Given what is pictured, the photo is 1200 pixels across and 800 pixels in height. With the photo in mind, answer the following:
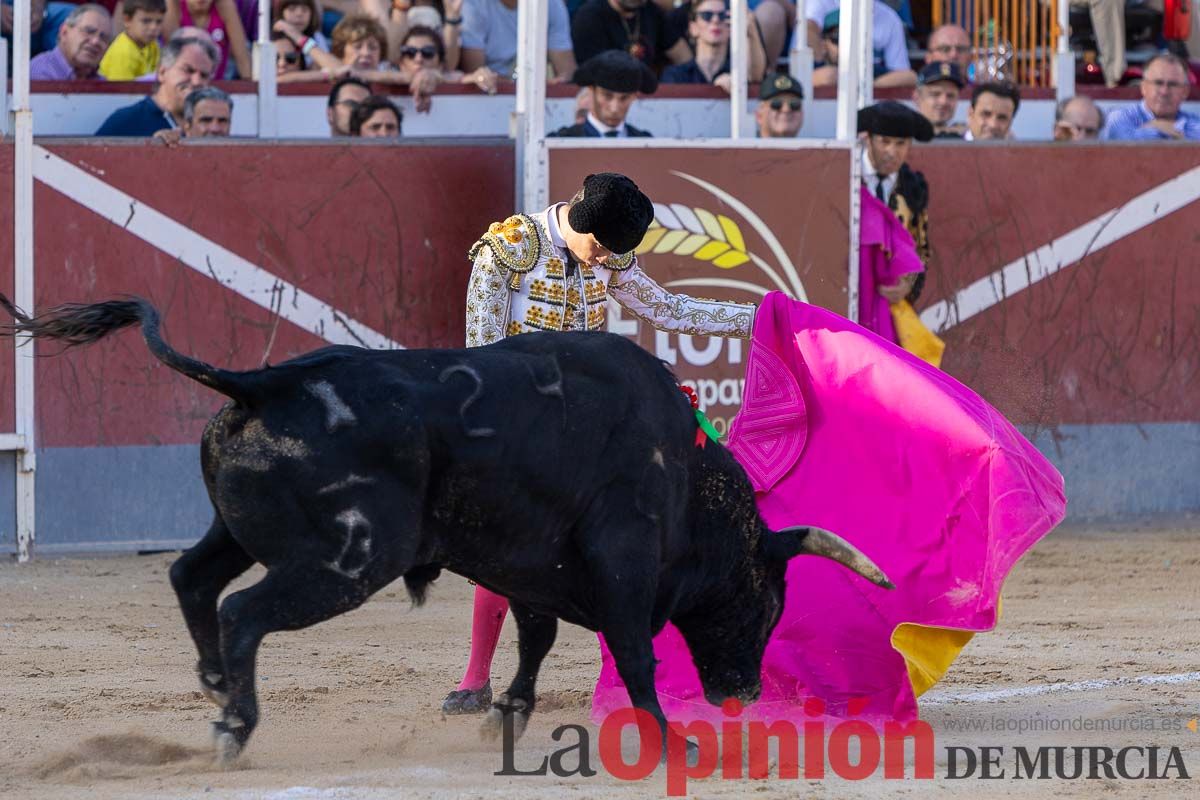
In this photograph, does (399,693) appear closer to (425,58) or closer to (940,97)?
(425,58)

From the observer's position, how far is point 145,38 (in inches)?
336

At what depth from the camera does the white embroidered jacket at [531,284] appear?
15.5ft

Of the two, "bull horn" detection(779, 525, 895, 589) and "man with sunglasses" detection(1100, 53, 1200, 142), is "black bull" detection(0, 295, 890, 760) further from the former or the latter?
"man with sunglasses" detection(1100, 53, 1200, 142)

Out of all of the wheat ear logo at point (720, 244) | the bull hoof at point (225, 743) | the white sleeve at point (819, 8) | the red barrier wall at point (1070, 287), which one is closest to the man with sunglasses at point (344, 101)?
the wheat ear logo at point (720, 244)

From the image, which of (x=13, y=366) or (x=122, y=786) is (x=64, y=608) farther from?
(x=122, y=786)

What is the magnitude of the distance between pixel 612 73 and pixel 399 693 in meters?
3.32

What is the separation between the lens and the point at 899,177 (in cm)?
788

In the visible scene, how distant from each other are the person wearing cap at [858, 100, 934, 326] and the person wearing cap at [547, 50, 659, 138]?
0.98 m

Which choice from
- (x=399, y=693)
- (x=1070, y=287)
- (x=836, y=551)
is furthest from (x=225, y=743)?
(x=1070, y=287)

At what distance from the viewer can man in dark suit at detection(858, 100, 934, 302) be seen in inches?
302

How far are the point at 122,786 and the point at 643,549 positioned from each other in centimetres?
127

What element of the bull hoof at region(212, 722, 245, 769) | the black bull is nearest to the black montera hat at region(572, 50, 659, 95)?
the black bull

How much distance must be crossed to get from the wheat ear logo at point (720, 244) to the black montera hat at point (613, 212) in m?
3.04

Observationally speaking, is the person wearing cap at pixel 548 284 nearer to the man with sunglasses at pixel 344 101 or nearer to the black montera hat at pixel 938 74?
the man with sunglasses at pixel 344 101
